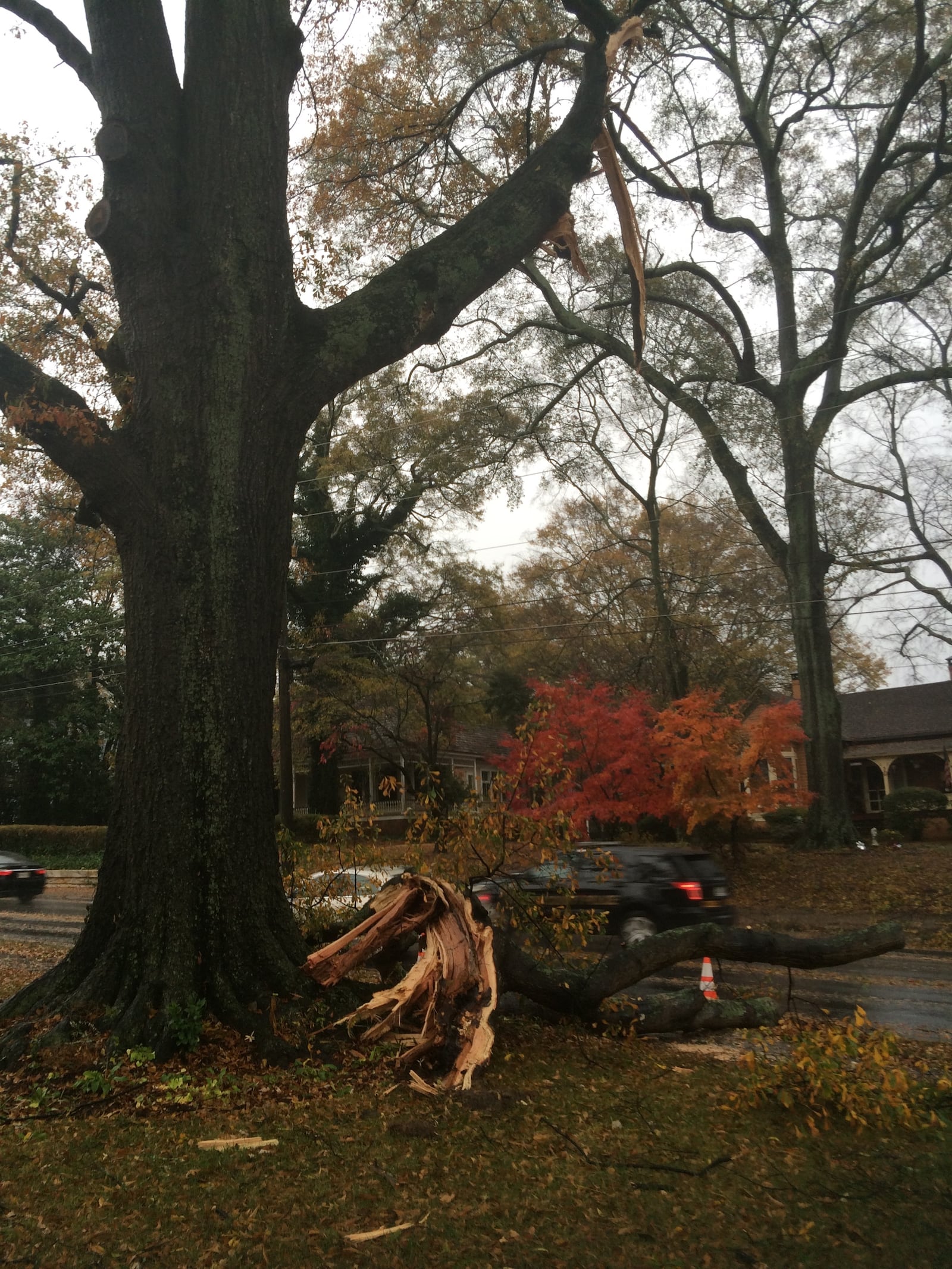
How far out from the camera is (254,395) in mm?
7301

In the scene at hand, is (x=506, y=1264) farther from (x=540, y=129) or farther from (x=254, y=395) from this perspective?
(x=540, y=129)

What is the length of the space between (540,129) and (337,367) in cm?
712

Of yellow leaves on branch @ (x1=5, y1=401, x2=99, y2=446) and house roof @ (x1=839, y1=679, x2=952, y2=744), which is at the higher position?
house roof @ (x1=839, y1=679, x2=952, y2=744)

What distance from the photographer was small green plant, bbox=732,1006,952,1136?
5043 mm

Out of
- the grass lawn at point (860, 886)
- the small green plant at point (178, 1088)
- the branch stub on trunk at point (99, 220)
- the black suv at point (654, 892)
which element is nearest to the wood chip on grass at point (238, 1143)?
the small green plant at point (178, 1088)

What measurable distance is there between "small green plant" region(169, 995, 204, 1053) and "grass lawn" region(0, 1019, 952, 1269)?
104 millimetres

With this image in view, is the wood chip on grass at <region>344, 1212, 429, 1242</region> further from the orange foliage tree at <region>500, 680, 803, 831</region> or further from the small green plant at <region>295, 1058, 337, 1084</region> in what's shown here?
the orange foliage tree at <region>500, 680, 803, 831</region>

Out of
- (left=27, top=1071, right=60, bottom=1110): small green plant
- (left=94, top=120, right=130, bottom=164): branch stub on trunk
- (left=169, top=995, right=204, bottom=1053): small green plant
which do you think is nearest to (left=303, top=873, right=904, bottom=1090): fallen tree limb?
(left=169, top=995, right=204, bottom=1053): small green plant

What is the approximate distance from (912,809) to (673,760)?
13086mm

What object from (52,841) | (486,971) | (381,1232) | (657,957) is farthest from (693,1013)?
(52,841)

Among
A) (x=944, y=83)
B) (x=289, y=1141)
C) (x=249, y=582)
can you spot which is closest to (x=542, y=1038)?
(x=289, y=1141)

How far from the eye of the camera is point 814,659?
24.7 meters

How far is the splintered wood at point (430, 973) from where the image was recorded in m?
5.73

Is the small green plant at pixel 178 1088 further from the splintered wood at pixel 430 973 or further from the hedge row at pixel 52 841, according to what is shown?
the hedge row at pixel 52 841
